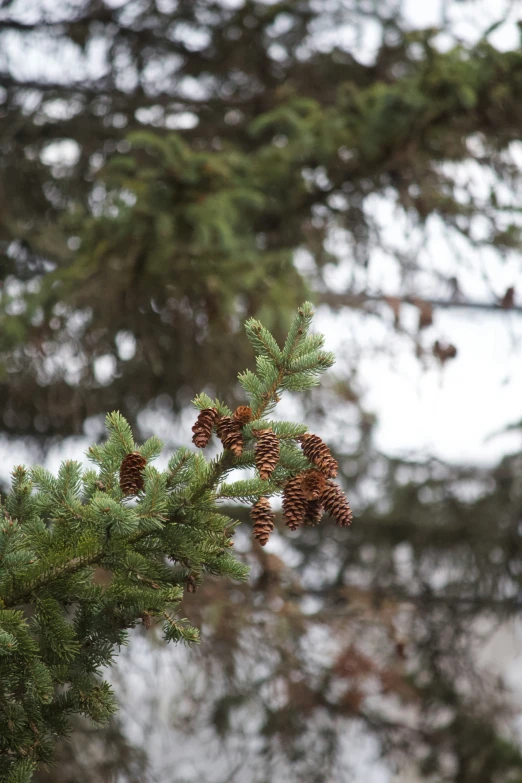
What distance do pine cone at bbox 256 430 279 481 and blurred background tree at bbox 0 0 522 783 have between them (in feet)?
9.64

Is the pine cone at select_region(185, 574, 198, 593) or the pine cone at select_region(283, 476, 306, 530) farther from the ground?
the pine cone at select_region(283, 476, 306, 530)

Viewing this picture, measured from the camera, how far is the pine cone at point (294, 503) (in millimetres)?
1569

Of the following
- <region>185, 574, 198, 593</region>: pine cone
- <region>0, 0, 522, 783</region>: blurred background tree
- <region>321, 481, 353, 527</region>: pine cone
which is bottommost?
<region>0, 0, 522, 783</region>: blurred background tree

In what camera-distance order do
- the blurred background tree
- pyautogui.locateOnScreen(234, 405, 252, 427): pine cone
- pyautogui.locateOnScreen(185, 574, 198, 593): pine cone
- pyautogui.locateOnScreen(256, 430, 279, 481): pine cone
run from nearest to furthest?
pyautogui.locateOnScreen(256, 430, 279, 481): pine cone, pyautogui.locateOnScreen(234, 405, 252, 427): pine cone, pyautogui.locateOnScreen(185, 574, 198, 593): pine cone, the blurred background tree

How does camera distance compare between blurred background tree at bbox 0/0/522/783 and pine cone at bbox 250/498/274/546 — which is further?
blurred background tree at bbox 0/0/522/783

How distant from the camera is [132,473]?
1578mm

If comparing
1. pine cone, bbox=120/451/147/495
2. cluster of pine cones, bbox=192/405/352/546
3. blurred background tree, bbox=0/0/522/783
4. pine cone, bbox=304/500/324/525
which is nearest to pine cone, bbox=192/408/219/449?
cluster of pine cones, bbox=192/405/352/546

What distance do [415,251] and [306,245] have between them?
2.43ft

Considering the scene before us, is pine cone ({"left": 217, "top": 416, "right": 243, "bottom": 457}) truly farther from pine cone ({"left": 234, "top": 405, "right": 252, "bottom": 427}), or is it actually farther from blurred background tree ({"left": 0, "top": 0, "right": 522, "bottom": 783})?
blurred background tree ({"left": 0, "top": 0, "right": 522, "bottom": 783})

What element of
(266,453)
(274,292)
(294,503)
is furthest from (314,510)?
(274,292)

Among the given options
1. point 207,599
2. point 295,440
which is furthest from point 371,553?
point 295,440

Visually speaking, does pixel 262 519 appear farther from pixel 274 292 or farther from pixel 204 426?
pixel 274 292

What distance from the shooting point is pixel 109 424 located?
5.52 feet

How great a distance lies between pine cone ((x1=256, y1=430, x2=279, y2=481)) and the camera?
148 centimetres
